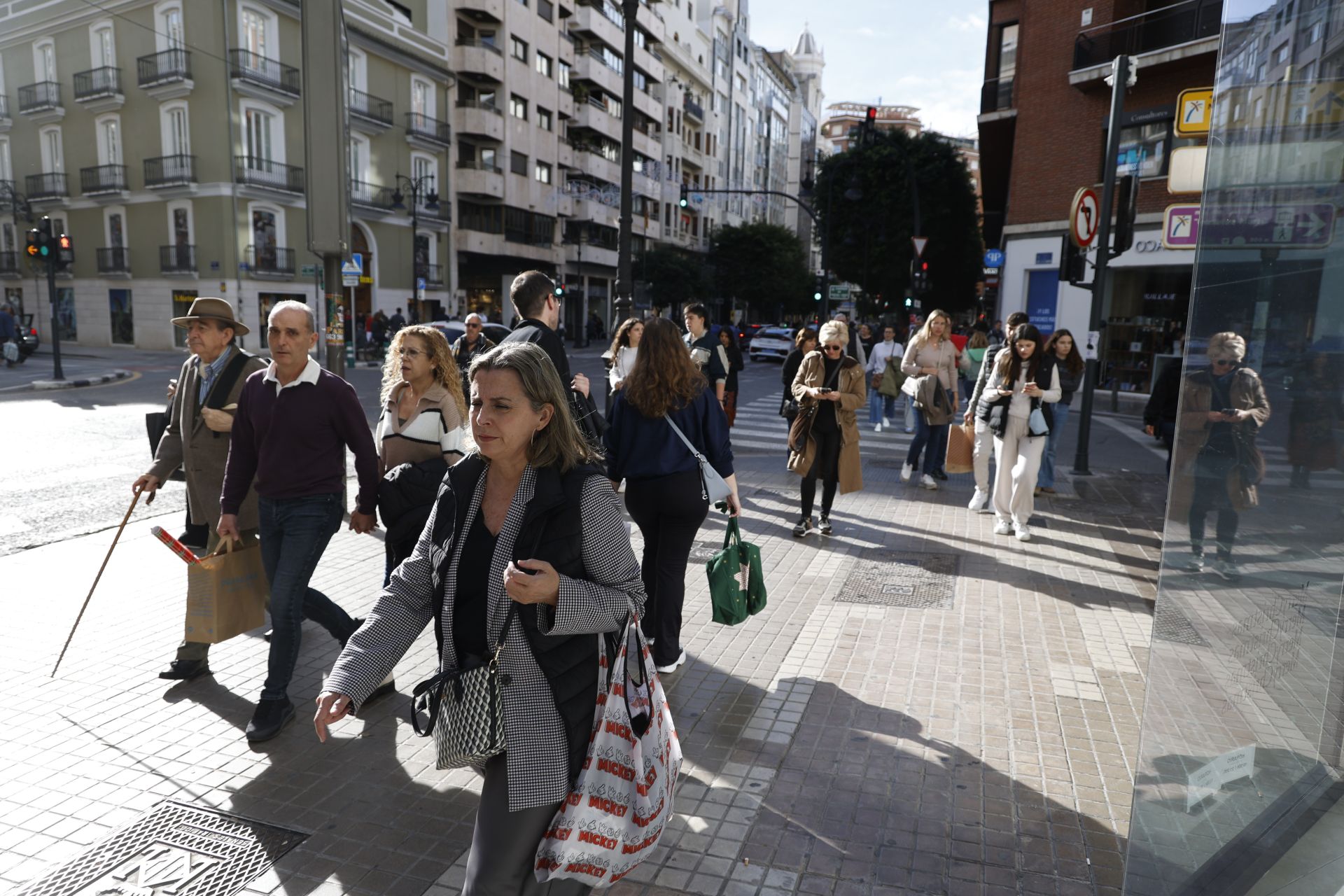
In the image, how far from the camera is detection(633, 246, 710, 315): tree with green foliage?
53.6 m

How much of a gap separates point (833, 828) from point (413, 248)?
3802cm

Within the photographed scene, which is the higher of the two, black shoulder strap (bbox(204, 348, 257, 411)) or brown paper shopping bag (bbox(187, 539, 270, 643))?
black shoulder strap (bbox(204, 348, 257, 411))

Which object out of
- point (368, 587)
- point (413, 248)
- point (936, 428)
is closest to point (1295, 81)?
→ point (368, 587)

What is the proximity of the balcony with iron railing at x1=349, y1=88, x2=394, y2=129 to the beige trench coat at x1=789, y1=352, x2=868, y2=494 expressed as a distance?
33.8 m

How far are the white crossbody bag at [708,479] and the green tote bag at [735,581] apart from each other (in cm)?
15

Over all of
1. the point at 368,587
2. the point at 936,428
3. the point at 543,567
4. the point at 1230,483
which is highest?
the point at 1230,483

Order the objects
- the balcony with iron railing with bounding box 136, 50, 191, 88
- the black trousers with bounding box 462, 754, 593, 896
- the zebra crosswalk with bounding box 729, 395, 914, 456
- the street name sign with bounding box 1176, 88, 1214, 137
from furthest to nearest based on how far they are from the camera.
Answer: the balcony with iron railing with bounding box 136, 50, 191, 88, the zebra crosswalk with bounding box 729, 395, 914, 456, the street name sign with bounding box 1176, 88, 1214, 137, the black trousers with bounding box 462, 754, 593, 896

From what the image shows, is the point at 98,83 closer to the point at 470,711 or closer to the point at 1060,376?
the point at 1060,376

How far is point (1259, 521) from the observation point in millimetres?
2609

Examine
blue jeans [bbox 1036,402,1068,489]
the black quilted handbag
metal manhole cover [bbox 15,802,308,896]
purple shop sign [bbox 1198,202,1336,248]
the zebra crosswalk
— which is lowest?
the zebra crosswalk

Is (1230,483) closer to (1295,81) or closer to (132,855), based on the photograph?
(1295,81)

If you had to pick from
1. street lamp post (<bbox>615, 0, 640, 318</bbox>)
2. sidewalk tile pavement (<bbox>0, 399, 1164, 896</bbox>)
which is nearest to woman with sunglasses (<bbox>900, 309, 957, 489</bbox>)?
sidewalk tile pavement (<bbox>0, 399, 1164, 896</bbox>)

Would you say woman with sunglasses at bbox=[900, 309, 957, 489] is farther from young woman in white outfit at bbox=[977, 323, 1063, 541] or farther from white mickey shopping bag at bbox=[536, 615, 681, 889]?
white mickey shopping bag at bbox=[536, 615, 681, 889]

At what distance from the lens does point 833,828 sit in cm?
347
